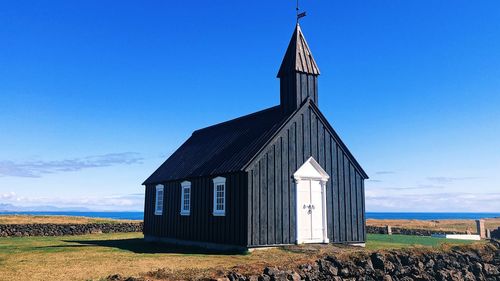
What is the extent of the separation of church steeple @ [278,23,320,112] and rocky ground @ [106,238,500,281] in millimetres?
8596

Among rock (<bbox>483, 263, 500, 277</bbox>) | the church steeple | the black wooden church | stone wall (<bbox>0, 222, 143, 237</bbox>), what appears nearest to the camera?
the black wooden church

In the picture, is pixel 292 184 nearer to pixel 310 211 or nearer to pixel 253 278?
pixel 310 211

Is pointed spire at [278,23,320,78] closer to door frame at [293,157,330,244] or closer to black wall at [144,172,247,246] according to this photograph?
door frame at [293,157,330,244]

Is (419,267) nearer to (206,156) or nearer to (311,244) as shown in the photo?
(311,244)

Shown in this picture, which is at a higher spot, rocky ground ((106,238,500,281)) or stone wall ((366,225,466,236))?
stone wall ((366,225,466,236))

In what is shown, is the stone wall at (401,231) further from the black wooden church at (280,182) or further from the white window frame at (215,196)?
the white window frame at (215,196)

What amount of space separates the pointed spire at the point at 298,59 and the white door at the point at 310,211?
598 cm

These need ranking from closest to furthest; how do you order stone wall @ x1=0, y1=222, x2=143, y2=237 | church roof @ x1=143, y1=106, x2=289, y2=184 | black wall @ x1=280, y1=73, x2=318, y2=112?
church roof @ x1=143, y1=106, x2=289, y2=184
black wall @ x1=280, y1=73, x2=318, y2=112
stone wall @ x1=0, y1=222, x2=143, y2=237

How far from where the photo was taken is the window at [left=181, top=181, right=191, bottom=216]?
24.0 metres

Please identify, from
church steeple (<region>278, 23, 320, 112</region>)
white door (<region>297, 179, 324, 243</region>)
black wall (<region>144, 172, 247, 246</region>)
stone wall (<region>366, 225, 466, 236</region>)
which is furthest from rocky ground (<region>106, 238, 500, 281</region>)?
stone wall (<region>366, 225, 466, 236</region>)

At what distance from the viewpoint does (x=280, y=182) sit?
2061cm

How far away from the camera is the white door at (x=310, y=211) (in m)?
21.0

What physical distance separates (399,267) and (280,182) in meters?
6.24

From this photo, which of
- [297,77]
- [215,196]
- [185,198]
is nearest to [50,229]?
[185,198]
